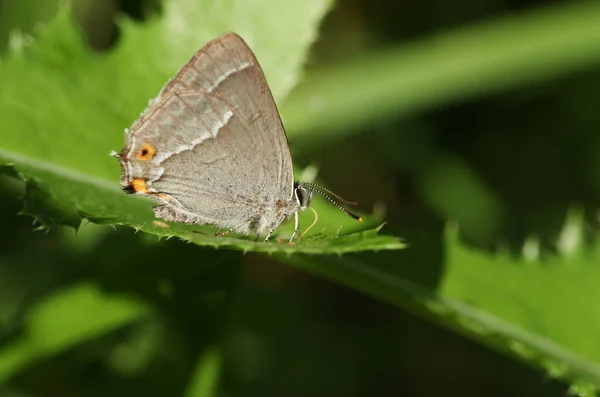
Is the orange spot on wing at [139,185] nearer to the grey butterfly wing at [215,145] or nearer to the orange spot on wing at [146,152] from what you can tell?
the grey butterfly wing at [215,145]

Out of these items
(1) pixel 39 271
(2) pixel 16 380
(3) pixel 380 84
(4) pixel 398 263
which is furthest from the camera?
(3) pixel 380 84

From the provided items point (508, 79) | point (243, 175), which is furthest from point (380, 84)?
point (243, 175)

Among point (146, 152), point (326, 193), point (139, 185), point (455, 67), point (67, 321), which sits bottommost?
point (67, 321)

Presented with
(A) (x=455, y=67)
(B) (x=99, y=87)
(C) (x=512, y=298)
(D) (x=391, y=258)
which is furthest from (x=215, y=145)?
(A) (x=455, y=67)

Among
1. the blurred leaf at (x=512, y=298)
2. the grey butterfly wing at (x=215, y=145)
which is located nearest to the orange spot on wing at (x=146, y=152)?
the grey butterfly wing at (x=215, y=145)

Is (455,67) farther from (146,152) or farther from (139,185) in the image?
(139,185)

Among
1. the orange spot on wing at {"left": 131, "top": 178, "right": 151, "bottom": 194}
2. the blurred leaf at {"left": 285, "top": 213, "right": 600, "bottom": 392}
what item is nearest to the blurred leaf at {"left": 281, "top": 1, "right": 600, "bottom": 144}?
the blurred leaf at {"left": 285, "top": 213, "right": 600, "bottom": 392}

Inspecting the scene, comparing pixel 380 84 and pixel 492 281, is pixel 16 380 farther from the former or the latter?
pixel 380 84
